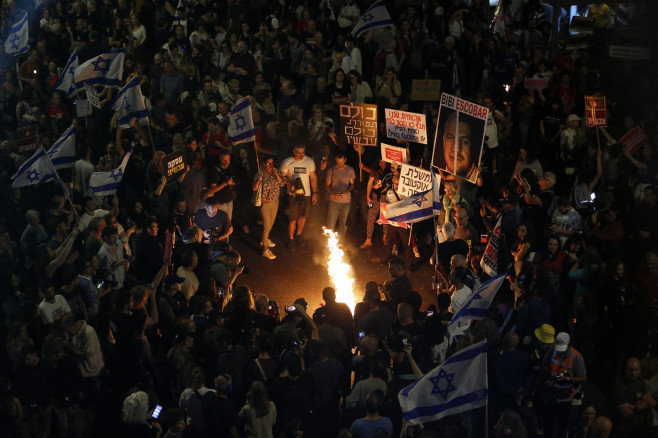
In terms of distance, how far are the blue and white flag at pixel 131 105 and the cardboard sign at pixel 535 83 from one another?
25.8 ft

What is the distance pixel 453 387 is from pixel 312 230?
8117mm

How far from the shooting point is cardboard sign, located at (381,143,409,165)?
52.5ft

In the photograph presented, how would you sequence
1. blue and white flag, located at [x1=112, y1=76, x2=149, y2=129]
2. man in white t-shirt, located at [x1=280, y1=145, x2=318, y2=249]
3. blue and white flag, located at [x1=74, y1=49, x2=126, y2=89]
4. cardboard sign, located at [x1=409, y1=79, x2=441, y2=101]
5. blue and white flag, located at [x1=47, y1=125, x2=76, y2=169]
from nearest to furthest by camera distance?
blue and white flag, located at [x1=47, y1=125, x2=76, y2=169] → man in white t-shirt, located at [x1=280, y1=145, x2=318, y2=249] → blue and white flag, located at [x1=112, y1=76, x2=149, y2=129] → blue and white flag, located at [x1=74, y1=49, x2=126, y2=89] → cardboard sign, located at [x1=409, y1=79, x2=441, y2=101]

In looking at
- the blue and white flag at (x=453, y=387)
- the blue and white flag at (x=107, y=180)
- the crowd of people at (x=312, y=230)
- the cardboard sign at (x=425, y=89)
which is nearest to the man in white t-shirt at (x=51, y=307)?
the crowd of people at (x=312, y=230)

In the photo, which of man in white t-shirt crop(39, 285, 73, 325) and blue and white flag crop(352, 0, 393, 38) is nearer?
man in white t-shirt crop(39, 285, 73, 325)

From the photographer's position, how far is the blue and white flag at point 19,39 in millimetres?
20306

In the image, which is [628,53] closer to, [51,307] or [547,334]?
[547,334]

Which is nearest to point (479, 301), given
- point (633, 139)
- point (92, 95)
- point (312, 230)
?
point (312, 230)

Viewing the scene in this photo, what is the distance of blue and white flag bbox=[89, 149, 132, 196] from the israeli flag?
13.5ft

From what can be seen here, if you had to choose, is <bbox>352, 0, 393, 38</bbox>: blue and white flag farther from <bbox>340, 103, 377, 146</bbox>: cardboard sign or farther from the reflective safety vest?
the reflective safety vest

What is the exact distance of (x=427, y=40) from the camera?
2030 centimetres

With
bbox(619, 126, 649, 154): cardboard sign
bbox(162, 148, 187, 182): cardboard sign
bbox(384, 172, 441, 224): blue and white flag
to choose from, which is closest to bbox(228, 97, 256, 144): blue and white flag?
bbox(162, 148, 187, 182): cardboard sign

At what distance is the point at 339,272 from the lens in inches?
645

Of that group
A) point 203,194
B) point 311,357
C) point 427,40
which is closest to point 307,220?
point 203,194
